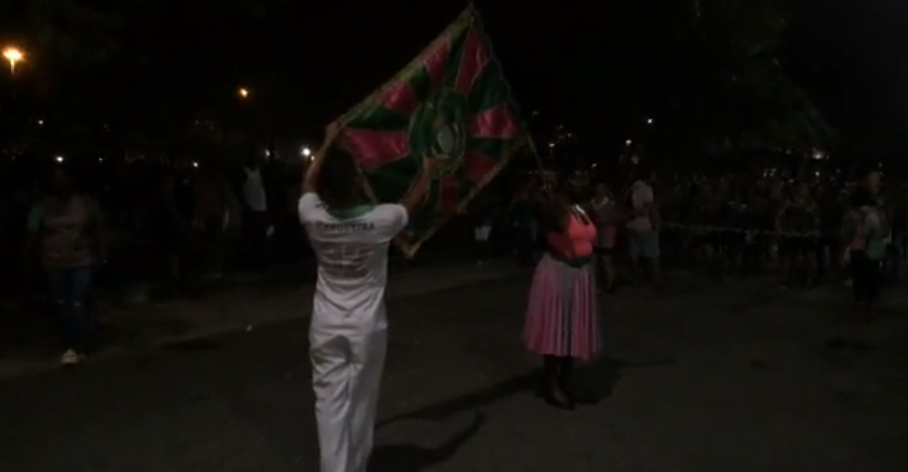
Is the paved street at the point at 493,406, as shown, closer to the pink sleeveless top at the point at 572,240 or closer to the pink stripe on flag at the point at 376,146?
the pink sleeveless top at the point at 572,240

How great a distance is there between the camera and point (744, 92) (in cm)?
2339

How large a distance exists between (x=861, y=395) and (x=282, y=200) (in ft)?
41.2

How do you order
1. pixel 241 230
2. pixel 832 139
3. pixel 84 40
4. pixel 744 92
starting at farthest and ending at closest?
1. pixel 832 139
2. pixel 744 92
3. pixel 241 230
4. pixel 84 40

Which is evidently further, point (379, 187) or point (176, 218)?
point (176, 218)

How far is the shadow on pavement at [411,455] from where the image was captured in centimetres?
663

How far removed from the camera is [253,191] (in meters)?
16.1

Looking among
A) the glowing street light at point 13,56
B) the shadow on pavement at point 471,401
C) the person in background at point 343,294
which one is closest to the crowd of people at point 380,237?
the person in background at point 343,294

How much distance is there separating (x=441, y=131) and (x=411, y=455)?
2.01 metres

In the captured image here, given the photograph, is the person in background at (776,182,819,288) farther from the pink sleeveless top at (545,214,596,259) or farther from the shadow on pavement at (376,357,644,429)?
the pink sleeveless top at (545,214,596,259)

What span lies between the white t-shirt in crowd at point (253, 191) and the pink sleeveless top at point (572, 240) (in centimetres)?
885

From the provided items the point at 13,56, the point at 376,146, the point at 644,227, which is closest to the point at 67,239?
the point at 13,56

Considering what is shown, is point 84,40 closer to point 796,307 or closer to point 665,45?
point 796,307

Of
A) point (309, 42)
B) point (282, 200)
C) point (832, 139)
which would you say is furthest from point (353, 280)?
point (832, 139)

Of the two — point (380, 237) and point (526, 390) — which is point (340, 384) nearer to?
point (380, 237)
